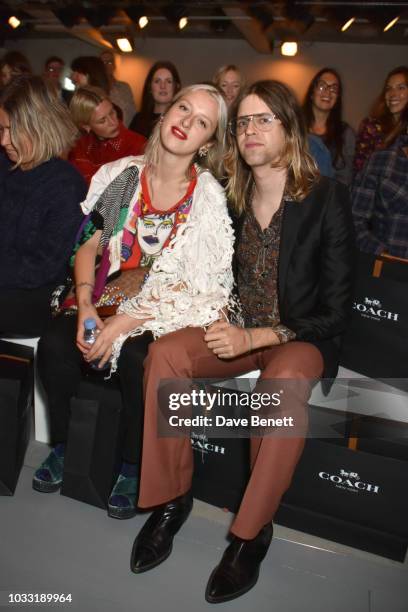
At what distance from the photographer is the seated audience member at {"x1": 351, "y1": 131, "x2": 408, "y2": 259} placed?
2373 mm

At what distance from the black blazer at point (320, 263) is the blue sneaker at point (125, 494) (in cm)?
70

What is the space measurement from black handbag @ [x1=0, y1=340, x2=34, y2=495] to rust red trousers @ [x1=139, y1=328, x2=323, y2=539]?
0.46 metres

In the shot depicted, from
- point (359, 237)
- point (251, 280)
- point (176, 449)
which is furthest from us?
point (359, 237)

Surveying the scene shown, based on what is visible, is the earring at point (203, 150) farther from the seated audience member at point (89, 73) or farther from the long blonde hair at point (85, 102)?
the seated audience member at point (89, 73)

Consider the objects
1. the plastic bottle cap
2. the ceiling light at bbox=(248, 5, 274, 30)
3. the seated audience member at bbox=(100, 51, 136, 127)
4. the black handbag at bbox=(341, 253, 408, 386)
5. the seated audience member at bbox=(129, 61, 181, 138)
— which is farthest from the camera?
the ceiling light at bbox=(248, 5, 274, 30)

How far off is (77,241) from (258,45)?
19.3 feet

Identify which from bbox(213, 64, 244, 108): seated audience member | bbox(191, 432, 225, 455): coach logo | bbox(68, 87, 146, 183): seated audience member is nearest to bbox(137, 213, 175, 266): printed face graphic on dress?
bbox(191, 432, 225, 455): coach logo

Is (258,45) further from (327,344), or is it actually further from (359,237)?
(327,344)

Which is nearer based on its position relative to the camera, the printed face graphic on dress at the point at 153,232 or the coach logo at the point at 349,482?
the coach logo at the point at 349,482

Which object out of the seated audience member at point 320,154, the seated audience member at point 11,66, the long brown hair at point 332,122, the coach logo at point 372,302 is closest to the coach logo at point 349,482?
the coach logo at point 372,302

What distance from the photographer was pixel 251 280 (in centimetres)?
183

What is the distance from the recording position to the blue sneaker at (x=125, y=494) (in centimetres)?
173

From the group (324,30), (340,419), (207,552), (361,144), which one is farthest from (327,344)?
(324,30)

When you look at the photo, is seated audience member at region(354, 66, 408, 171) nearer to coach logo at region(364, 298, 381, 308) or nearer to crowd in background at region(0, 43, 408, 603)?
coach logo at region(364, 298, 381, 308)
